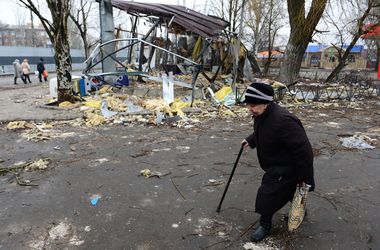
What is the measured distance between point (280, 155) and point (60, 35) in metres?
7.71

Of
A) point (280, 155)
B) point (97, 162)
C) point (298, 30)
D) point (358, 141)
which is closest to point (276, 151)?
point (280, 155)

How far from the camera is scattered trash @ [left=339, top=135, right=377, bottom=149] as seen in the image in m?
5.73

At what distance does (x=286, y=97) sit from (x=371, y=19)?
11.3 meters

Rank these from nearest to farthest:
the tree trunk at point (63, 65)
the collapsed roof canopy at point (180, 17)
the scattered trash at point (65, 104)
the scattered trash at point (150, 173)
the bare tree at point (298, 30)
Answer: the scattered trash at point (150, 173)
the tree trunk at point (63, 65)
the scattered trash at point (65, 104)
the collapsed roof canopy at point (180, 17)
the bare tree at point (298, 30)

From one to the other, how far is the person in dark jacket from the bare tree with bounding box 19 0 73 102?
24.2 ft

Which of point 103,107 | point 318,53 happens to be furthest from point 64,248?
point 318,53

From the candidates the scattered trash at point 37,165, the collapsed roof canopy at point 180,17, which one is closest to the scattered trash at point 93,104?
the collapsed roof canopy at point 180,17

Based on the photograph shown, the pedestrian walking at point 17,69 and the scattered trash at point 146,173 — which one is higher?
the pedestrian walking at point 17,69

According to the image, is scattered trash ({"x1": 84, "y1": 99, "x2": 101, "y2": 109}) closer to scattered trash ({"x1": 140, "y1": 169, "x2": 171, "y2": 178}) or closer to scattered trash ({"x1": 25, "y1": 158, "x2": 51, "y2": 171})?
scattered trash ({"x1": 25, "y1": 158, "x2": 51, "y2": 171})

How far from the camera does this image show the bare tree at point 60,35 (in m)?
8.26

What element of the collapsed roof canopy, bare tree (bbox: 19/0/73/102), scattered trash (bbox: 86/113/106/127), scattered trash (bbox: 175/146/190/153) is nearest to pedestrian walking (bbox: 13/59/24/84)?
the collapsed roof canopy

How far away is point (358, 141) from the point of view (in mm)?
5918

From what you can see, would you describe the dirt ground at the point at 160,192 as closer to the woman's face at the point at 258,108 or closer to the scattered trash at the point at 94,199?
the scattered trash at the point at 94,199

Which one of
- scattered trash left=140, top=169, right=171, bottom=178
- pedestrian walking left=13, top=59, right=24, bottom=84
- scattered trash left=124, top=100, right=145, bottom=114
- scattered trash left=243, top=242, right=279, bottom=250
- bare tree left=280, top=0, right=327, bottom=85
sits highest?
bare tree left=280, top=0, right=327, bottom=85
